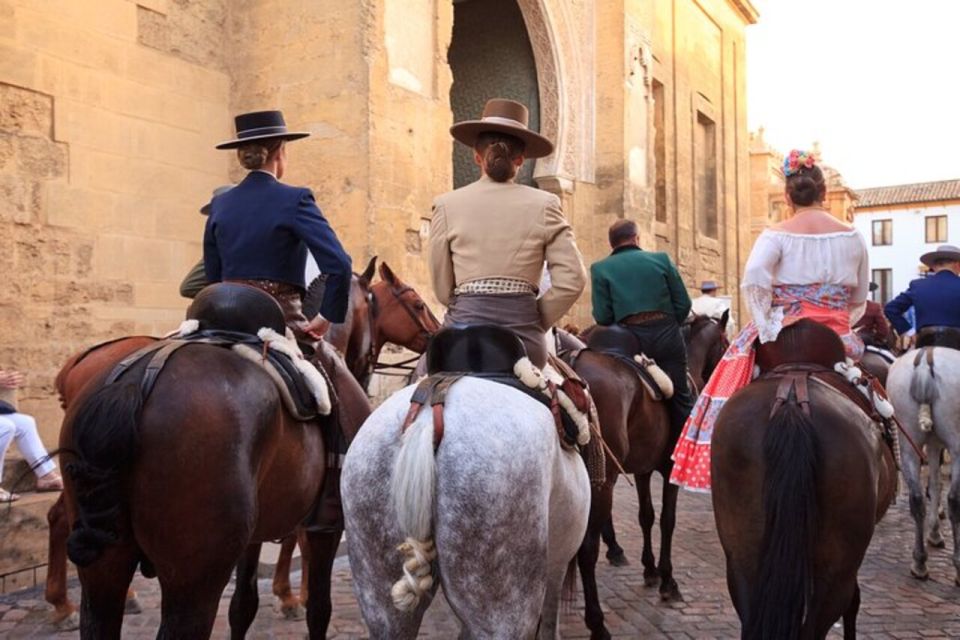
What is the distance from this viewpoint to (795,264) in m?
3.83

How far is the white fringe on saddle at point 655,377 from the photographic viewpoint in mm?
5816

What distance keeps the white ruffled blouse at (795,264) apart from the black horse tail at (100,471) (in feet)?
8.82

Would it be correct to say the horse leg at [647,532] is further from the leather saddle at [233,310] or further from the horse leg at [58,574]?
the horse leg at [58,574]

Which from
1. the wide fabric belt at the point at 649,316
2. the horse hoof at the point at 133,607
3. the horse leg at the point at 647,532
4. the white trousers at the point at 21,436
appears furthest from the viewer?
the wide fabric belt at the point at 649,316

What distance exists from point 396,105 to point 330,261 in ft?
17.6

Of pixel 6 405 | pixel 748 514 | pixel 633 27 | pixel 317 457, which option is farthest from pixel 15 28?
pixel 633 27

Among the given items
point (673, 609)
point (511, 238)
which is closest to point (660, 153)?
point (673, 609)

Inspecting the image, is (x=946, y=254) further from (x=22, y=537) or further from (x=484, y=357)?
(x=22, y=537)

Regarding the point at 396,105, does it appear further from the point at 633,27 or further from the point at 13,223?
the point at 633,27

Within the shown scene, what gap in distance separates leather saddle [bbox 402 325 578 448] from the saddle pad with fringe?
688 millimetres

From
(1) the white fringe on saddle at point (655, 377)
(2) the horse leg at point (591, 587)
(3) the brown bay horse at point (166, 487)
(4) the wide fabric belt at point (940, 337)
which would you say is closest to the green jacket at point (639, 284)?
(1) the white fringe on saddle at point (655, 377)

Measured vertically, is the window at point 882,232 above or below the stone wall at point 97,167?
above

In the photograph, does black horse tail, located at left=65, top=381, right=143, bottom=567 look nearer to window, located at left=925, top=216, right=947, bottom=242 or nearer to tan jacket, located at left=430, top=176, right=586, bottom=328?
tan jacket, located at left=430, top=176, right=586, bottom=328

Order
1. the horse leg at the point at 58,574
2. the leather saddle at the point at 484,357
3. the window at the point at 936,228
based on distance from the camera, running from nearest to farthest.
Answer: the leather saddle at the point at 484,357, the horse leg at the point at 58,574, the window at the point at 936,228
